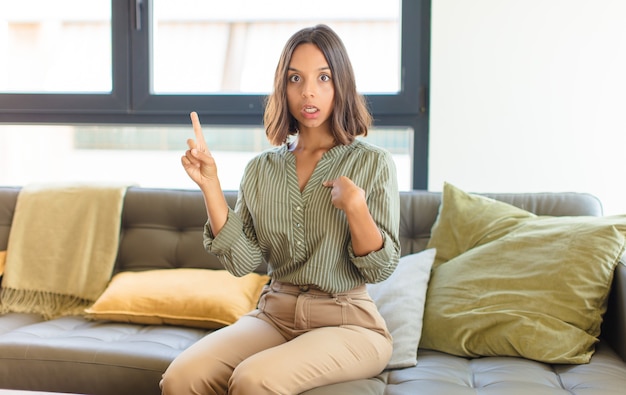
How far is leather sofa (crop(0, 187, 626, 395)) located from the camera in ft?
5.50

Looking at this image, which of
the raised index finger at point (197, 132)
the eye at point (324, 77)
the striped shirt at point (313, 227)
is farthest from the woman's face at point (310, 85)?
the raised index finger at point (197, 132)

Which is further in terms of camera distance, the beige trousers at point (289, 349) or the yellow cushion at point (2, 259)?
the yellow cushion at point (2, 259)

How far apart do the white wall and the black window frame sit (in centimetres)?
7

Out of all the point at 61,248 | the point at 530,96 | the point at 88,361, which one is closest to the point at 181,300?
the point at 88,361

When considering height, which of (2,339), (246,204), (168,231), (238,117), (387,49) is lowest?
(2,339)

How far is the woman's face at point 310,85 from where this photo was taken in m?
1.75

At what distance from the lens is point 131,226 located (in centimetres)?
255

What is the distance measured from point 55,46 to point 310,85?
1.77 metres

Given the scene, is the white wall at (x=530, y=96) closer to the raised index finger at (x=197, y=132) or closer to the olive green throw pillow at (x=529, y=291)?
the olive green throw pillow at (x=529, y=291)

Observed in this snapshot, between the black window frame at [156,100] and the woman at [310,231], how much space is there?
946 millimetres

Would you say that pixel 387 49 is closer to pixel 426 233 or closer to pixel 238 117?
pixel 238 117

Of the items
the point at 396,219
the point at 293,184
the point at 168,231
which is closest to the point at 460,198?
the point at 396,219

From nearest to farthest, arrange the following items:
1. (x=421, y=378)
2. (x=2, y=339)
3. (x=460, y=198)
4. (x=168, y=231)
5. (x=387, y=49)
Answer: (x=421, y=378) < (x=2, y=339) < (x=460, y=198) < (x=168, y=231) < (x=387, y=49)

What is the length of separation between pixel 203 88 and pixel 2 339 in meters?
1.32
